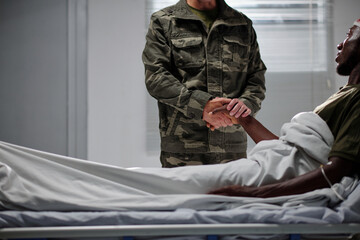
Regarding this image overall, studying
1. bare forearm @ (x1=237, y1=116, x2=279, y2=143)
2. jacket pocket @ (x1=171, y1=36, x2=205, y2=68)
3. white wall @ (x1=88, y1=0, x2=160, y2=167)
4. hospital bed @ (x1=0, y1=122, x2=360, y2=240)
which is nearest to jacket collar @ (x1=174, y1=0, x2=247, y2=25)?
jacket pocket @ (x1=171, y1=36, x2=205, y2=68)

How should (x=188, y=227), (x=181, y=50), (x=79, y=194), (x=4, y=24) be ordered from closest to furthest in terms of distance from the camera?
1. (x=188, y=227)
2. (x=79, y=194)
3. (x=181, y=50)
4. (x=4, y=24)

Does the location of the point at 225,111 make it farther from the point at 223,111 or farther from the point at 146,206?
the point at 146,206

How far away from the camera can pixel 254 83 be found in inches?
107

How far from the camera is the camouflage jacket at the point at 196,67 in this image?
259 centimetres

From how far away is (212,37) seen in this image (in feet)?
8.59

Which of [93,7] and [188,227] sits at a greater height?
[93,7]

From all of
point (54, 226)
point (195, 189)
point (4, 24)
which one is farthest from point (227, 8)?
point (4, 24)

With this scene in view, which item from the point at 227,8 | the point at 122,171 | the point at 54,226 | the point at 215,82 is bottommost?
the point at 54,226

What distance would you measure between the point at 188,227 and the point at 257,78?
1.47 meters

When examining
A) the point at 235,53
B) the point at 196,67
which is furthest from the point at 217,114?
the point at 235,53

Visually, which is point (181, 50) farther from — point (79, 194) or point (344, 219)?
point (344, 219)

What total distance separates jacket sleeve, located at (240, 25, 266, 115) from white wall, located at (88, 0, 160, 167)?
143 cm

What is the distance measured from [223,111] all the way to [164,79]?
38cm

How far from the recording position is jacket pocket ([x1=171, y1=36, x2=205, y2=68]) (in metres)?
2.59
